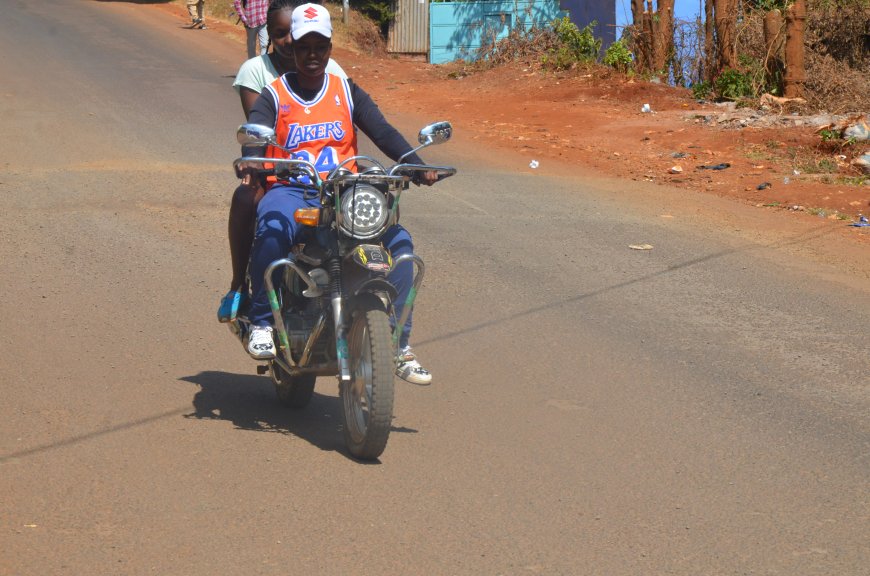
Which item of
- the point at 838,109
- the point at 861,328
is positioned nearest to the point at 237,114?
the point at 838,109

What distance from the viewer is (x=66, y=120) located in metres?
14.6

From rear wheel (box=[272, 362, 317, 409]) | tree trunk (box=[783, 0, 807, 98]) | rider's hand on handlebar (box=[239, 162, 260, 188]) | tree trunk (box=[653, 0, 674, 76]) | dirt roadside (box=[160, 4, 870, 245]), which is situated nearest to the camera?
rider's hand on handlebar (box=[239, 162, 260, 188])

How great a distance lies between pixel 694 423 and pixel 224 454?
7.30ft

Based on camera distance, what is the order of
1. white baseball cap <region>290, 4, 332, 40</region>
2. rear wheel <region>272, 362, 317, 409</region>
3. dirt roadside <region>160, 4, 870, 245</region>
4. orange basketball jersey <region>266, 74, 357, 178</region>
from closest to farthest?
1. white baseball cap <region>290, 4, 332, 40</region>
2. orange basketball jersey <region>266, 74, 357, 178</region>
3. rear wheel <region>272, 362, 317, 409</region>
4. dirt roadside <region>160, 4, 870, 245</region>

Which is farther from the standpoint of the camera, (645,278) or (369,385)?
(645,278)

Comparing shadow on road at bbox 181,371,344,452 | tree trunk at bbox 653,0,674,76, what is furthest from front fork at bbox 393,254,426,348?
tree trunk at bbox 653,0,674,76

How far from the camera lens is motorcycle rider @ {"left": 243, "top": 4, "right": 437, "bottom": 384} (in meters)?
4.91

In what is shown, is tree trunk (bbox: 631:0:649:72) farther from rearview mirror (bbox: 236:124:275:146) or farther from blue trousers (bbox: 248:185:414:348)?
rearview mirror (bbox: 236:124:275:146)

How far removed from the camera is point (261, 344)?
198 inches

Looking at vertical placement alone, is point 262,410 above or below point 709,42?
below

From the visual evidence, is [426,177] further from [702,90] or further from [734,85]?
[702,90]

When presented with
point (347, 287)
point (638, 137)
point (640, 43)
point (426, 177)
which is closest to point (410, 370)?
point (347, 287)

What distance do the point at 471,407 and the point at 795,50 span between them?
12.5 meters

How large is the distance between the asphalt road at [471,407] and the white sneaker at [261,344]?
38 cm
